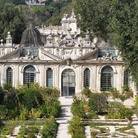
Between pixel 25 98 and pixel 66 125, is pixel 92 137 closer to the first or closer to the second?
pixel 66 125

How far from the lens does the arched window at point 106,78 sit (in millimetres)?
42000

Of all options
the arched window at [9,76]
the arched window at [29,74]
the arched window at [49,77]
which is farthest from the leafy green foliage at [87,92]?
the arched window at [9,76]

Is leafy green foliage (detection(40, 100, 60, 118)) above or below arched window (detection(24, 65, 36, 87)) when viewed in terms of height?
below

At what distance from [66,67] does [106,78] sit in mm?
3497

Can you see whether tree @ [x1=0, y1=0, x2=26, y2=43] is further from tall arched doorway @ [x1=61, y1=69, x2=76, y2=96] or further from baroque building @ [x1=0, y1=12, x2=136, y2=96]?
tall arched doorway @ [x1=61, y1=69, x2=76, y2=96]

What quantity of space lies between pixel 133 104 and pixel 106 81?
171 inches

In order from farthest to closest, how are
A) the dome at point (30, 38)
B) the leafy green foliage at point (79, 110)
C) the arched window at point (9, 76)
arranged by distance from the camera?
the dome at point (30, 38), the arched window at point (9, 76), the leafy green foliage at point (79, 110)

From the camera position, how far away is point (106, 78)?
138 feet

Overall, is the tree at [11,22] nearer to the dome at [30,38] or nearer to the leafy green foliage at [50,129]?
the dome at [30,38]

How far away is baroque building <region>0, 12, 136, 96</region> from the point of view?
1649 inches

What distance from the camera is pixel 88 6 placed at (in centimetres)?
5747

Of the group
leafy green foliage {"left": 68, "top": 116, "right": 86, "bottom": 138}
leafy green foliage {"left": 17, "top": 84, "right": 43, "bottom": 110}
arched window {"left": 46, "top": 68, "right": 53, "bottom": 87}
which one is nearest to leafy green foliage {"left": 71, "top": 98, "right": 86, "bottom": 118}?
leafy green foliage {"left": 68, "top": 116, "right": 86, "bottom": 138}

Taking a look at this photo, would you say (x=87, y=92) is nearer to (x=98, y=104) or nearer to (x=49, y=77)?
(x=49, y=77)

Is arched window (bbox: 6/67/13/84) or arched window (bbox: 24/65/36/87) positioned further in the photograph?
arched window (bbox: 6/67/13/84)
